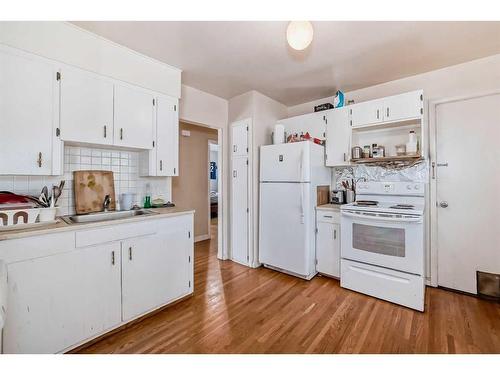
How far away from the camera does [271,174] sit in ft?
10.1

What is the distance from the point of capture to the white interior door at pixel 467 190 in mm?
2301

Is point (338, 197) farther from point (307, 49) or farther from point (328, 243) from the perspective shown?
point (307, 49)

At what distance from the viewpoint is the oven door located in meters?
2.13

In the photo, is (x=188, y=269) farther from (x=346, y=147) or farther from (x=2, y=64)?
(x=346, y=147)

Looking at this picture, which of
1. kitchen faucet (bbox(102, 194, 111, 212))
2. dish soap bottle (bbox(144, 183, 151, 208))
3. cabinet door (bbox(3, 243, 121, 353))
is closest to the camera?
cabinet door (bbox(3, 243, 121, 353))

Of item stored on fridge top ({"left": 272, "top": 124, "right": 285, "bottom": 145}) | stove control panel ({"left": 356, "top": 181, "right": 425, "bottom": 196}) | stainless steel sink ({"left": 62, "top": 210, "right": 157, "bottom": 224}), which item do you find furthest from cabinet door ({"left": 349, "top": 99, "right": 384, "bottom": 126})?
stainless steel sink ({"left": 62, "top": 210, "right": 157, "bottom": 224})

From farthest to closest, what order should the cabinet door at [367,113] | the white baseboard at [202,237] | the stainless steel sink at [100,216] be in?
the white baseboard at [202,237]
the cabinet door at [367,113]
the stainless steel sink at [100,216]

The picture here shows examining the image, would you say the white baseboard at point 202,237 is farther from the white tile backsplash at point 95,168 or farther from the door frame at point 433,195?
the door frame at point 433,195

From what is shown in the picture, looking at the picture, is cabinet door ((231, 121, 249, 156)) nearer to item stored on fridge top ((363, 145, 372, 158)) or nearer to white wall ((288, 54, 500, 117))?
item stored on fridge top ((363, 145, 372, 158))

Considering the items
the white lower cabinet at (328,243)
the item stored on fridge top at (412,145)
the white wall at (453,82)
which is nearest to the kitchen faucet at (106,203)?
the white lower cabinet at (328,243)

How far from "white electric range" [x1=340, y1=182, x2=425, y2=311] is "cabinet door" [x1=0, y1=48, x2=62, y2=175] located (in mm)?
2774

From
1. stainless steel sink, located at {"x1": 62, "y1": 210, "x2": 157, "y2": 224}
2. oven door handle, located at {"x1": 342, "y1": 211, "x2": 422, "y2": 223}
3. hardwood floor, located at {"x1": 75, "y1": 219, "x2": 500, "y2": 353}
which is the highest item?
stainless steel sink, located at {"x1": 62, "y1": 210, "x2": 157, "y2": 224}

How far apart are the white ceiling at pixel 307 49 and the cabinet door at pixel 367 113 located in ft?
1.14
